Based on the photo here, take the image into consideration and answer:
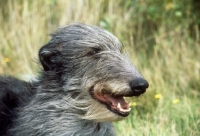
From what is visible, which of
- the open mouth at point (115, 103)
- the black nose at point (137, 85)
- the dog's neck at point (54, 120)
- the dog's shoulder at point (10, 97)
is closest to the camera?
the black nose at point (137, 85)

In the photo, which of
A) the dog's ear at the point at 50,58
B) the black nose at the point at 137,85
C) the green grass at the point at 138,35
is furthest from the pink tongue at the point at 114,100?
the green grass at the point at 138,35

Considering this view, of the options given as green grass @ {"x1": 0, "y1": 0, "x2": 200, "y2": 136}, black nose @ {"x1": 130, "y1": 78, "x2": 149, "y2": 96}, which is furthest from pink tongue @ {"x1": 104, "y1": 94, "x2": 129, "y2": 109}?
green grass @ {"x1": 0, "y1": 0, "x2": 200, "y2": 136}

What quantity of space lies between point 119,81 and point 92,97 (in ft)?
0.96

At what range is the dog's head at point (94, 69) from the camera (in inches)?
184

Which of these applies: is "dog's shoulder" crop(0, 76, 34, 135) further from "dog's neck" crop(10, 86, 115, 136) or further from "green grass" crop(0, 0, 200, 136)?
"green grass" crop(0, 0, 200, 136)

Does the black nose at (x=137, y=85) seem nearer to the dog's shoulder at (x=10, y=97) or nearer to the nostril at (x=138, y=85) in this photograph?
the nostril at (x=138, y=85)

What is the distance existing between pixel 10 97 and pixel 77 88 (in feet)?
2.58

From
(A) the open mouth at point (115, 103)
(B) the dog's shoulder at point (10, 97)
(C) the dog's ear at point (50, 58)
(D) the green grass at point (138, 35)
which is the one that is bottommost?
(D) the green grass at point (138, 35)

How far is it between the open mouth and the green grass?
2429 millimetres

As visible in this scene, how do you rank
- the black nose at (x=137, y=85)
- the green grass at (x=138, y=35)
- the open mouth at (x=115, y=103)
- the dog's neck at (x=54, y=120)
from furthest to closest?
the green grass at (x=138, y=35) < the dog's neck at (x=54, y=120) < the open mouth at (x=115, y=103) < the black nose at (x=137, y=85)

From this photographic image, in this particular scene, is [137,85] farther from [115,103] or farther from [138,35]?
[138,35]

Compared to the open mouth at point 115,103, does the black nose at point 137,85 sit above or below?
above

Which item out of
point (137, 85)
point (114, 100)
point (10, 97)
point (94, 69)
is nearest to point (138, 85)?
point (137, 85)

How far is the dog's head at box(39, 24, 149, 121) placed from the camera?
15.3ft
